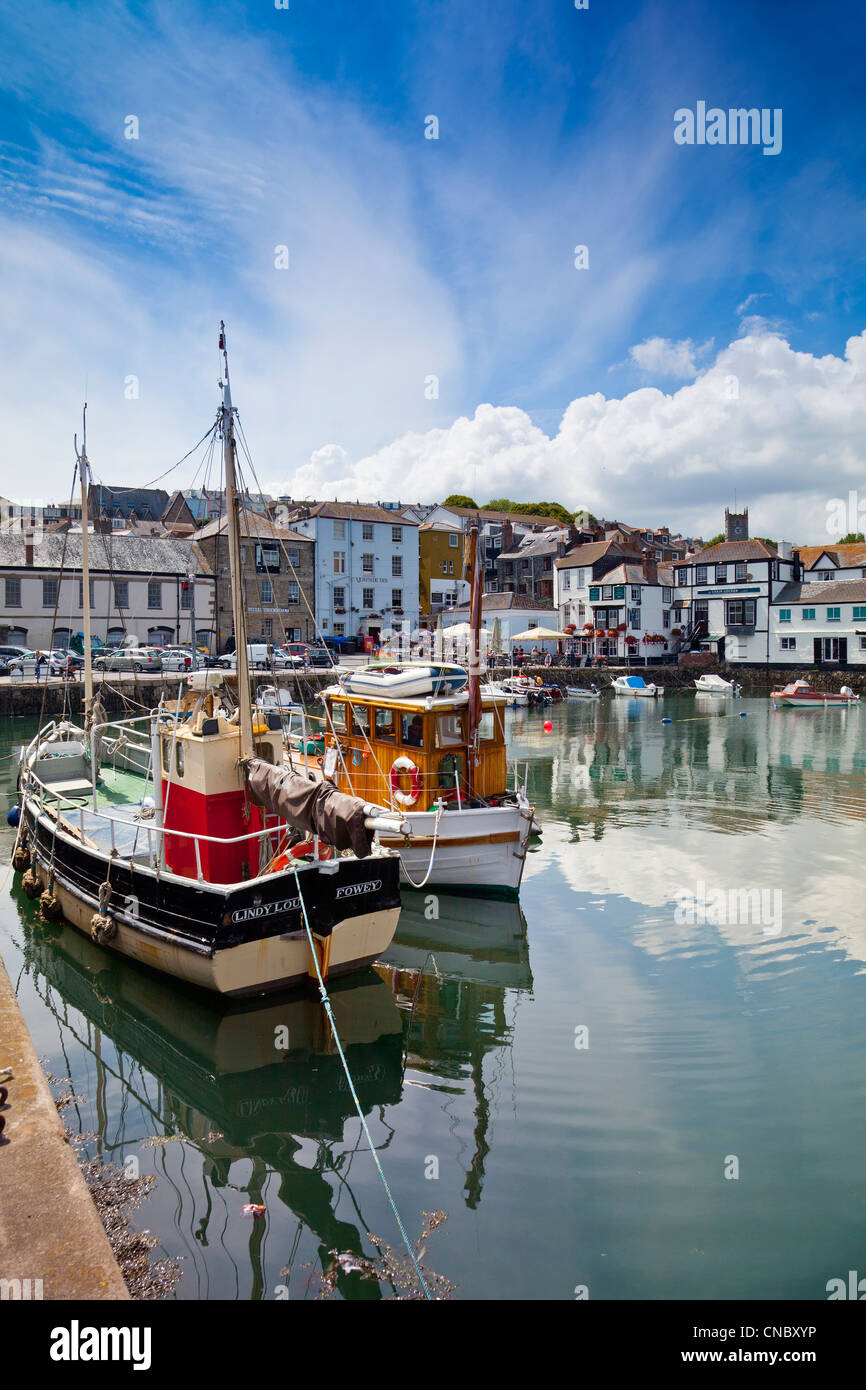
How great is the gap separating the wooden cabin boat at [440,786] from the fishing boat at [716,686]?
48.9m

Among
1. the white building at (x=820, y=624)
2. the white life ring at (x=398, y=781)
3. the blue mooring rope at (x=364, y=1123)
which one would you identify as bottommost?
the blue mooring rope at (x=364, y=1123)

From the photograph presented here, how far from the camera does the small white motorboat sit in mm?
15570

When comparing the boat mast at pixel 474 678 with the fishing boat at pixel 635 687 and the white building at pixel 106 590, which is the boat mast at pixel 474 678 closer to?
the white building at pixel 106 590

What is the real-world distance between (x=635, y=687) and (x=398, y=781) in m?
48.2

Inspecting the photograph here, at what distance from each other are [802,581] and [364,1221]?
2846 inches

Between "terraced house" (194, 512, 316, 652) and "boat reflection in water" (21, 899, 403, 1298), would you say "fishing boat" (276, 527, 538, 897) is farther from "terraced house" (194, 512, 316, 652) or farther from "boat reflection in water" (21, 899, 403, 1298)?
"terraced house" (194, 512, 316, 652)

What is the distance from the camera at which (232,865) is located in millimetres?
11602

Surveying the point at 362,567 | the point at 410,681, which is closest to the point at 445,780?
the point at 410,681

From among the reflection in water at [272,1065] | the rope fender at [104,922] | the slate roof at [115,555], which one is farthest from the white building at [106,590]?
the reflection in water at [272,1065]

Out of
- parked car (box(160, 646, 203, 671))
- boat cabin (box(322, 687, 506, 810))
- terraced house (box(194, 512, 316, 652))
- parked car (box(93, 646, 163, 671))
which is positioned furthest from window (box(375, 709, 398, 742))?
terraced house (box(194, 512, 316, 652))

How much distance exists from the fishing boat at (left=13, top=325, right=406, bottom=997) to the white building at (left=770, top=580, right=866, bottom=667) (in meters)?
60.7

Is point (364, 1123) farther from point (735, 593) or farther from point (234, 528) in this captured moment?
point (735, 593)

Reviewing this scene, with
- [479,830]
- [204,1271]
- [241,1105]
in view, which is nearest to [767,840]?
[479,830]

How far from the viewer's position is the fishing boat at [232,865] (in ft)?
33.0
